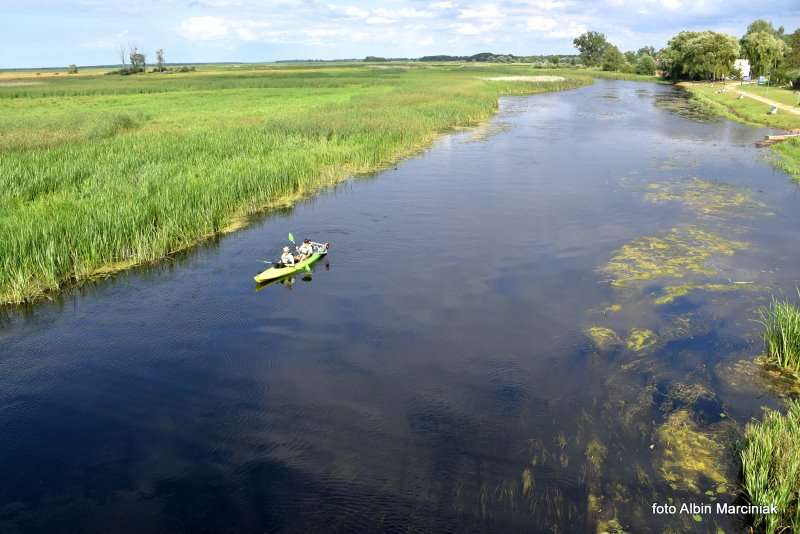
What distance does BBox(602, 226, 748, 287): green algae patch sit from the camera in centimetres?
1700

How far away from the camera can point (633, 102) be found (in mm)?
70875

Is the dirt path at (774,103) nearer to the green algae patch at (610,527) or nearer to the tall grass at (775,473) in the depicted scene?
the tall grass at (775,473)

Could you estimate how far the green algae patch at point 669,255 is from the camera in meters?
17.0

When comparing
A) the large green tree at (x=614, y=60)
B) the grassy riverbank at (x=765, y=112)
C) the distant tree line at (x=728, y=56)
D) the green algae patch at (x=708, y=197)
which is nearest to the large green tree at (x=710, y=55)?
the distant tree line at (x=728, y=56)

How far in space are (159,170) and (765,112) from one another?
4998cm

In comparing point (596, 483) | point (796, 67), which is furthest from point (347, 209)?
point (796, 67)

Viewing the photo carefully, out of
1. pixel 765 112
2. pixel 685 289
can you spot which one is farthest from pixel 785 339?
pixel 765 112

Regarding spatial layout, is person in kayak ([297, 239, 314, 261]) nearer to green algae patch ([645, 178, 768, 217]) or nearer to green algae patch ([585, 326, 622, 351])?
green algae patch ([585, 326, 622, 351])

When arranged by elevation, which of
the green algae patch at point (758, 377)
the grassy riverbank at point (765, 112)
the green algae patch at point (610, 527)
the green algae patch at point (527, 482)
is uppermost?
the grassy riverbank at point (765, 112)

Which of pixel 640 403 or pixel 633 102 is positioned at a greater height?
pixel 633 102

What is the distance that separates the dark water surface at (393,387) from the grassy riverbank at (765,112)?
12.0m

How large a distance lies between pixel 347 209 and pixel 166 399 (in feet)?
47.5

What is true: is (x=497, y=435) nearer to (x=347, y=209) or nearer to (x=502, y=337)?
(x=502, y=337)

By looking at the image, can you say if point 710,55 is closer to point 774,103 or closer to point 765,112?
point 774,103
